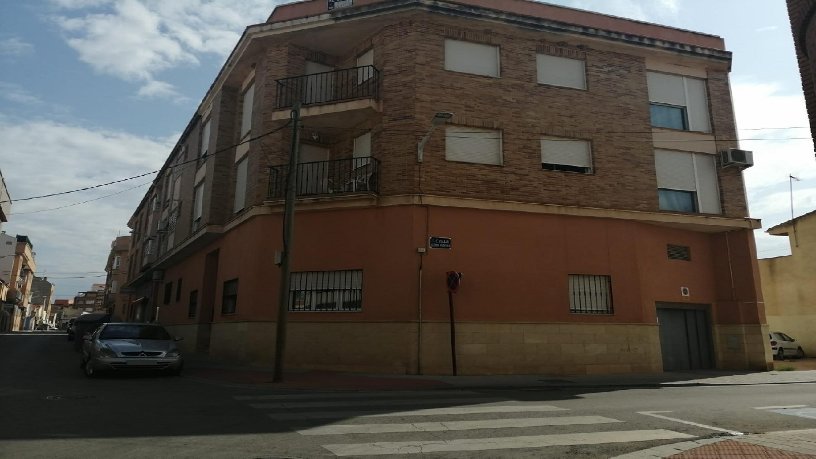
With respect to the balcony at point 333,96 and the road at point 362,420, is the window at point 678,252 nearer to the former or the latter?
the road at point 362,420

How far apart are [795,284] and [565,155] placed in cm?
1679

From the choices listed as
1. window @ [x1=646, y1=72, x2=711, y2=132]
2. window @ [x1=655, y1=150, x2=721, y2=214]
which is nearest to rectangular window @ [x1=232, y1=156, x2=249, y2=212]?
window @ [x1=655, y1=150, x2=721, y2=214]

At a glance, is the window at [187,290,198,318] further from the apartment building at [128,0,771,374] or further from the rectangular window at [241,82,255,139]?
the rectangular window at [241,82,255,139]

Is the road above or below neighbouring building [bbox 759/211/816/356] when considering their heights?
below

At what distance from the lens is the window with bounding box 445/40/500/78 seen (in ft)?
51.0

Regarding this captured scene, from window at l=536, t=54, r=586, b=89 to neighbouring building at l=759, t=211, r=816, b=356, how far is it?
1535cm

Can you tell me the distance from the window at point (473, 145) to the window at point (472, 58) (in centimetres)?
191

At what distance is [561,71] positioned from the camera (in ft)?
54.3

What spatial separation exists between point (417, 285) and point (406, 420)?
6720 mm

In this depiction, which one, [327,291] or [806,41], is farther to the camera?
[327,291]

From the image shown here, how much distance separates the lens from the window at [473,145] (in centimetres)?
1482

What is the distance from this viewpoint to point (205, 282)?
20156mm

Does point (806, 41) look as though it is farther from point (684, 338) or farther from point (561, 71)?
point (684, 338)

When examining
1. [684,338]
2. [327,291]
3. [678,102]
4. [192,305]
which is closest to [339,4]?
[327,291]
